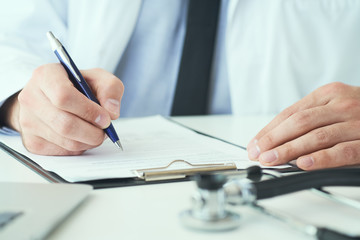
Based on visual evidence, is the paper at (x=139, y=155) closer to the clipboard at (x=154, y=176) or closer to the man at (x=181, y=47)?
the clipboard at (x=154, y=176)

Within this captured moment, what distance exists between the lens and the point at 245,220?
12.6 inches

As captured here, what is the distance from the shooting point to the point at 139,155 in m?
0.55

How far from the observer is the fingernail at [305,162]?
480mm

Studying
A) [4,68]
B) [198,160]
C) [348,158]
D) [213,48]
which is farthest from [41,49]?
[348,158]

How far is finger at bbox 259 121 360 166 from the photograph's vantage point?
499 millimetres

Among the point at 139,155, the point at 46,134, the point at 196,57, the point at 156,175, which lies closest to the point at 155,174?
the point at 156,175

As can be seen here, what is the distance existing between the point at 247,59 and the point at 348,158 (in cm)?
64

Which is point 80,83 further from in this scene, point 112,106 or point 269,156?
point 269,156

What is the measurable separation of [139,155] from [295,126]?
217mm

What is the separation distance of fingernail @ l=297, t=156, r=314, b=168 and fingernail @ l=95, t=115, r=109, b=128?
254 millimetres

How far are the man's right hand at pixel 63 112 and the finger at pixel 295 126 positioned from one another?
0.70 ft

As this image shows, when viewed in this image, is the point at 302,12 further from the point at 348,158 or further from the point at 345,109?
the point at 348,158

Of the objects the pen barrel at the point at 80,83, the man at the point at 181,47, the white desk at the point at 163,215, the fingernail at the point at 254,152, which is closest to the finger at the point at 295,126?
the fingernail at the point at 254,152

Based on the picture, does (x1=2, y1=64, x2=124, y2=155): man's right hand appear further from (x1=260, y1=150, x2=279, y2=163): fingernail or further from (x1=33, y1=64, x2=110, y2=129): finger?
(x1=260, y1=150, x2=279, y2=163): fingernail
